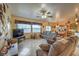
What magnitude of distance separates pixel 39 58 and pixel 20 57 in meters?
0.36

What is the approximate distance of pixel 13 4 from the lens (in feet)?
8.89

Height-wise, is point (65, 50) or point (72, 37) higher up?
point (72, 37)

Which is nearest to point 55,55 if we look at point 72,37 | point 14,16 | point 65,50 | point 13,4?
point 65,50

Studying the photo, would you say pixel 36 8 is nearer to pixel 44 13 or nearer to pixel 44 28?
pixel 44 13

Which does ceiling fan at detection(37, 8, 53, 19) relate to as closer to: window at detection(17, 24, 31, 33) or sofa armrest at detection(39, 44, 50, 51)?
window at detection(17, 24, 31, 33)

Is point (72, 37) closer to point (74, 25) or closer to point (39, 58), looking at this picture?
point (74, 25)

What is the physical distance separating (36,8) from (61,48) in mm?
857

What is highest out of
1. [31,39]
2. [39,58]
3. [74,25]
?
[74,25]

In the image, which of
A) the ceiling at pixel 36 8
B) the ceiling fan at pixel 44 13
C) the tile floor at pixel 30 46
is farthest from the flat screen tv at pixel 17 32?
the ceiling fan at pixel 44 13

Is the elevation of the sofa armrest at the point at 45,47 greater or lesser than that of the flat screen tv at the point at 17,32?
lesser

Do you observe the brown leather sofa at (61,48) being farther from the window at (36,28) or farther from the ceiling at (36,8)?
the ceiling at (36,8)

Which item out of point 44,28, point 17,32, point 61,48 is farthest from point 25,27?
point 61,48

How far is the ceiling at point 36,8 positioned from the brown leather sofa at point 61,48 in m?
0.43

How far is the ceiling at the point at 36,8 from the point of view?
2684 millimetres
